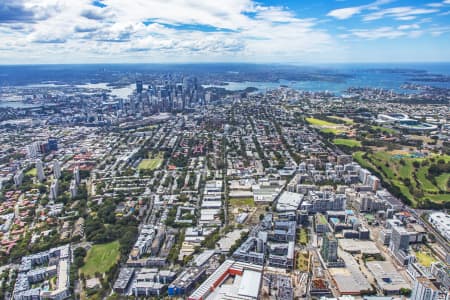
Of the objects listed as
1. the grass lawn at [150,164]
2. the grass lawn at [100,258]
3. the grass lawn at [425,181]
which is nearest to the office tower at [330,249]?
the grass lawn at [100,258]

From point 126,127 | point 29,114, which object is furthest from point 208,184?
point 29,114

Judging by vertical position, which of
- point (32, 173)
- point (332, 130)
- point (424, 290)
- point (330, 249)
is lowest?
point (32, 173)

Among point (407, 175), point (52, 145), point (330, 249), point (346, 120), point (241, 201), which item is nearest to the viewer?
point (330, 249)

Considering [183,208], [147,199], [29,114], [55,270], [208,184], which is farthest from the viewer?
[29,114]

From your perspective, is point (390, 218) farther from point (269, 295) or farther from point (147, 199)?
point (147, 199)

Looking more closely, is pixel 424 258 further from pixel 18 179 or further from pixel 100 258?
pixel 18 179

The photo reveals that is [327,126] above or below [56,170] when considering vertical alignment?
above

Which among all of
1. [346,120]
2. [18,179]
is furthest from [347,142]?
[18,179]
